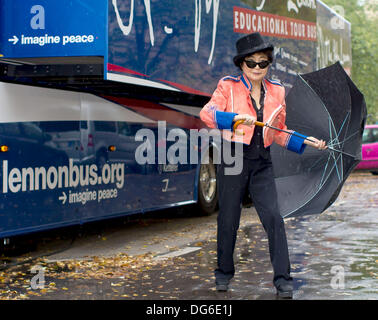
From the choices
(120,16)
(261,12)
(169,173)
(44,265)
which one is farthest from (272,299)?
(261,12)

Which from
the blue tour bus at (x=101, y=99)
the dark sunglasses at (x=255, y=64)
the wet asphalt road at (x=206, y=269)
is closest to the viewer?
the dark sunglasses at (x=255, y=64)

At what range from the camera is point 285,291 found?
18.8 ft

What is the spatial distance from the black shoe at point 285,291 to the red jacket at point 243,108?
3.72 ft

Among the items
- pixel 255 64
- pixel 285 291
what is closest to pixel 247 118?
pixel 255 64

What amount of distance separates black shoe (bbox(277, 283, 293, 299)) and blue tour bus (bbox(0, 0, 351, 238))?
A: 115 inches

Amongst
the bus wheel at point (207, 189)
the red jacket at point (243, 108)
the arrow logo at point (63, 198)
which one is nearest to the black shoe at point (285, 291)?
the red jacket at point (243, 108)

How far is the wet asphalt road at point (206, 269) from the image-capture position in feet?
19.8

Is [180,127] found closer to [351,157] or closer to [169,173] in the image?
[169,173]

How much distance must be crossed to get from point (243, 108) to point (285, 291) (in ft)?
4.92

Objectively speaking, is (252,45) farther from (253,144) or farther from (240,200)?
(240,200)

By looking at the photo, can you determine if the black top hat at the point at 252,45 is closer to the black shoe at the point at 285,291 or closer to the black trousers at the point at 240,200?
the black trousers at the point at 240,200

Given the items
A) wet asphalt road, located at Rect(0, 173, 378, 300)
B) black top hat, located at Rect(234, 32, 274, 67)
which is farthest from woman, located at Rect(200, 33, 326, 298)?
wet asphalt road, located at Rect(0, 173, 378, 300)

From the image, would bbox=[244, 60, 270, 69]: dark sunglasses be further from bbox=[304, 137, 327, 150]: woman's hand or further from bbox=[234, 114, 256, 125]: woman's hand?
bbox=[304, 137, 327, 150]: woman's hand

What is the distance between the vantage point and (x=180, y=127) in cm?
1095
